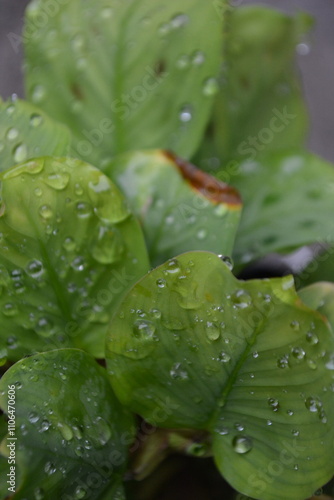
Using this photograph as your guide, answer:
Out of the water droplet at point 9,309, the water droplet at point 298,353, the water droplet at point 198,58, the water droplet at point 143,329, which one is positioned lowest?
the water droplet at point 298,353

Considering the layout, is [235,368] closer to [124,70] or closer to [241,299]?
[241,299]

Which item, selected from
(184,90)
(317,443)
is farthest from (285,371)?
(184,90)

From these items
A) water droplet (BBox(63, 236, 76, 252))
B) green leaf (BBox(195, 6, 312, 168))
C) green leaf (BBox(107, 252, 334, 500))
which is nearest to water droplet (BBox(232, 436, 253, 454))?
green leaf (BBox(107, 252, 334, 500))

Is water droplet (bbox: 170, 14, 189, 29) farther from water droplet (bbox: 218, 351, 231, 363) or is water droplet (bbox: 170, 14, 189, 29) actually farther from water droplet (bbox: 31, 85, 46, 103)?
water droplet (bbox: 218, 351, 231, 363)

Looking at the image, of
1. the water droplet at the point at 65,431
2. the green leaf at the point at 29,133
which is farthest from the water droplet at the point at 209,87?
the water droplet at the point at 65,431

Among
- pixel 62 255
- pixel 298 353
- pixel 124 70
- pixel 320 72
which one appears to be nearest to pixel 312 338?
pixel 298 353

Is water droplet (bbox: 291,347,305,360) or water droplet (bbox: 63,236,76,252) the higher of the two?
water droplet (bbox: 63,236,76,252)

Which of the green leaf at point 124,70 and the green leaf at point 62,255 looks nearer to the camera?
the green leaf at point 62,255

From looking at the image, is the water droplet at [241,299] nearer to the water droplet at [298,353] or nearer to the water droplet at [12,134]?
the water droplet at [298,353]
